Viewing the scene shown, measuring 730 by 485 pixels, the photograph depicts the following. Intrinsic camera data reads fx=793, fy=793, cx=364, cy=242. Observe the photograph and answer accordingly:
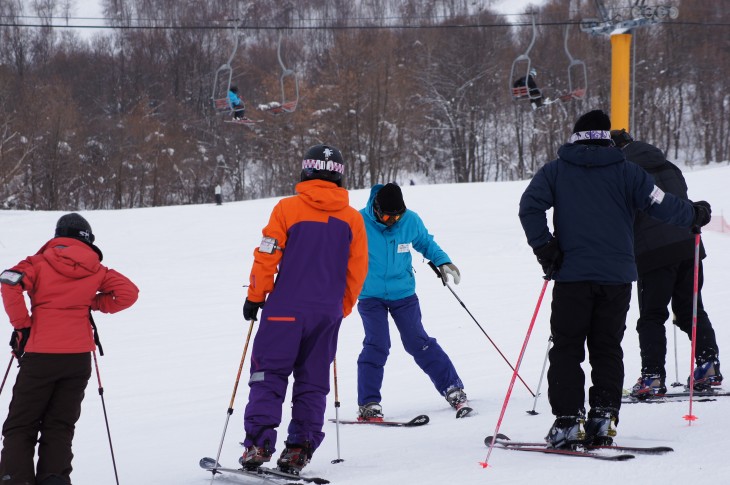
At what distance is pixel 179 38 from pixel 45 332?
190 ft

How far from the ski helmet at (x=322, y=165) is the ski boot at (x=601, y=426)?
1702 millimetres

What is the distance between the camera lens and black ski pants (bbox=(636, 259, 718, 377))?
16.6 feet

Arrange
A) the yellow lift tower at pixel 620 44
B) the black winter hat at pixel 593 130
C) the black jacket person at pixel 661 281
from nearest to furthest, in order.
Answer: the black winter hat at pixel 593 130
the black jacket person at pixel 661 281
the yellow lift tower at pixel 620 44

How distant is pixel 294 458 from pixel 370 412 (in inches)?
67.1

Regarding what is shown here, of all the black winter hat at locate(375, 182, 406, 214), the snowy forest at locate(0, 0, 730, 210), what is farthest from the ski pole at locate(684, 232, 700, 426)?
the snowy forest at locate(0, 0, 730, 210)

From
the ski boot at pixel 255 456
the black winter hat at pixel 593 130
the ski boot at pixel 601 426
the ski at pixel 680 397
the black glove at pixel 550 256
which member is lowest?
the ski at pixel 680 397

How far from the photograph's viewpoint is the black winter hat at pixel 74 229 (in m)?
3.93

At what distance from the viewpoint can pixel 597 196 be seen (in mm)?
3779

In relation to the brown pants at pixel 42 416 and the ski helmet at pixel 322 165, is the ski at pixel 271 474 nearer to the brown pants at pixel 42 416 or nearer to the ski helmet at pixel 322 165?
the brown pants at pixel 42 416

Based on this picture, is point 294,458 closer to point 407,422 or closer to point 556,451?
point 556,451

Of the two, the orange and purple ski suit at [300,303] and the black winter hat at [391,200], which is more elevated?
the black winter hat at [391,200]

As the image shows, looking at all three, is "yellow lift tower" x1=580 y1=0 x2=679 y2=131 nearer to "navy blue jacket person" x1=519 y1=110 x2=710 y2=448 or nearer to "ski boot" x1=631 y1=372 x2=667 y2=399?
"ski boot" x1=631 y1=372 x2=667 y2=399

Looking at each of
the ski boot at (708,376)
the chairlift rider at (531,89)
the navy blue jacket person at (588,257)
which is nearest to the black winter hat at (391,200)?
the navy blue jacket person at (588,257)

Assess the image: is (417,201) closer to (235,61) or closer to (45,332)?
(45,332)
